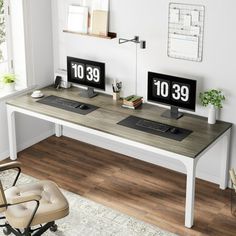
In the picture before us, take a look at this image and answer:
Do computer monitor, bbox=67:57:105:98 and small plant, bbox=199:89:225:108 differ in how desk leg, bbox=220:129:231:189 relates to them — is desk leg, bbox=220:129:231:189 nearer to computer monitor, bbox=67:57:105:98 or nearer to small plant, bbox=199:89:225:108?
small plant, bbox=199:89:225:108

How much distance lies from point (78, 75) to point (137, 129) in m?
1.18

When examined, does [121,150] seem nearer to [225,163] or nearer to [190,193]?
[225,163]

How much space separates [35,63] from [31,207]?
2.30 meters

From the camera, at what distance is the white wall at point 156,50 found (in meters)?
4.85

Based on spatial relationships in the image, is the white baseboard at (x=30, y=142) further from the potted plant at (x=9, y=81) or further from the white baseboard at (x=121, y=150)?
the potted plant at (x=9, y=81)

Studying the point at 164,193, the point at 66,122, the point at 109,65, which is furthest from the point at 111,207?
the point at 109,65

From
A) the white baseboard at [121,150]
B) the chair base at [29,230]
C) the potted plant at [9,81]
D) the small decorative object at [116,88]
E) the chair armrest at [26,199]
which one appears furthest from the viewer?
the potted plant at [9,81]

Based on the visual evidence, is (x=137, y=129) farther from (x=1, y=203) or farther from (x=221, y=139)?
(x=1, y=203)

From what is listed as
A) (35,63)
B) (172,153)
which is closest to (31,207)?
(172,153)

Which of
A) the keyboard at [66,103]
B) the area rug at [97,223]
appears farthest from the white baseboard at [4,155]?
the area rug at [97,223]

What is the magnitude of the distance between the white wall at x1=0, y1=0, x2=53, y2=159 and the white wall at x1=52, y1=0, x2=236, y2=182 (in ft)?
0.40

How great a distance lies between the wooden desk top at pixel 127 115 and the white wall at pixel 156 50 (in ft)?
0.67

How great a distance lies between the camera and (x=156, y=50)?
5.30m

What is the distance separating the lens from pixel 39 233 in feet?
14.0
